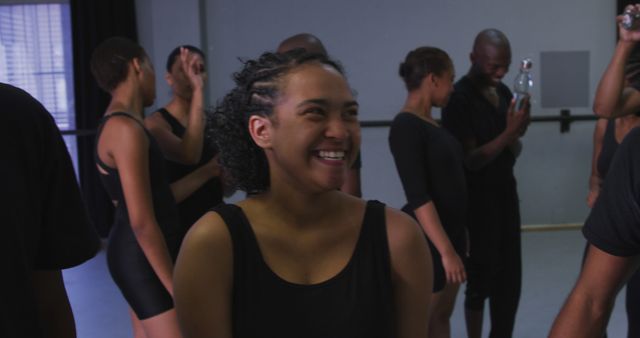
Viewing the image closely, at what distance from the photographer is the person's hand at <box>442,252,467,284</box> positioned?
259 cm

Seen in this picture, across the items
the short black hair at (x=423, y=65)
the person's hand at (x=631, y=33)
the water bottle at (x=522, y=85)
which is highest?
the person's hand at (x=631, y=33)

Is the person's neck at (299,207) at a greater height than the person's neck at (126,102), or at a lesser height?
lesser

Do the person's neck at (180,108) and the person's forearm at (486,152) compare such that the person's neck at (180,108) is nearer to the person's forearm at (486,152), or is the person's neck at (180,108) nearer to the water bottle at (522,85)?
the person's forearm at (486,152)

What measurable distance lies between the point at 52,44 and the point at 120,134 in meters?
4.79

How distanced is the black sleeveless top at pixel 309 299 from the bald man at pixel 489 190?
187 cm

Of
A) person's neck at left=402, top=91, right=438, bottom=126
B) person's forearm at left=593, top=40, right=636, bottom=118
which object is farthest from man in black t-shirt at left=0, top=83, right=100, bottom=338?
person's forearm at left=593, top=40, right=636, bottom=118

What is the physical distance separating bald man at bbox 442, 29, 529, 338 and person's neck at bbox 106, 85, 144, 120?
→ 4.74 ft

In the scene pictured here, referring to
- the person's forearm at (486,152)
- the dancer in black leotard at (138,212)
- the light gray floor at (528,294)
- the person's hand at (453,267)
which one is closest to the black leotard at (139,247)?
the dancer in black leotard at (138,212)

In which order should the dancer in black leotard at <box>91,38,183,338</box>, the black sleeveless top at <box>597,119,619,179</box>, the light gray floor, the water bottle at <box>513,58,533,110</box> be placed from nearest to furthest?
the dancer in black leotard at <box>91,38,183,338</box> → the black sleeveless top at <box>597,119,619,179</box> → the water bottle at <box>513,58,533,110</box> → the light gray floor

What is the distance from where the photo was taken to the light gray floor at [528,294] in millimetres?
3818

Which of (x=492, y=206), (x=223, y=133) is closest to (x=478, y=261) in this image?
(x=492, y=206)

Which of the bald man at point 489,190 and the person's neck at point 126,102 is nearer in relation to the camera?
the person's neck at point 126,102

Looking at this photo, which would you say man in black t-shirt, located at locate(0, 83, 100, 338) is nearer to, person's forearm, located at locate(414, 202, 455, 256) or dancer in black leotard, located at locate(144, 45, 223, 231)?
dancer in black leotard, located at locate(144, 45, 223, 231)

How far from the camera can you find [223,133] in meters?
1.44
